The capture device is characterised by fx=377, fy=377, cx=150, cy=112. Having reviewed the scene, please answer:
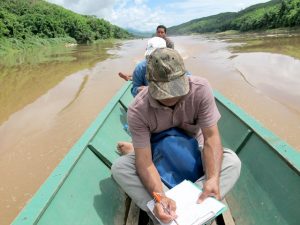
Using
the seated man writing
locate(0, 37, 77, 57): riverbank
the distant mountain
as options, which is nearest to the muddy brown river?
the seated man writing

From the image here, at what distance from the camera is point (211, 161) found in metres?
2.38

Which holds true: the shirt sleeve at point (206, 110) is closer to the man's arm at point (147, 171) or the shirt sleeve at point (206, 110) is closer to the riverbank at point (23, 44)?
the man's arm at point (147, 171)

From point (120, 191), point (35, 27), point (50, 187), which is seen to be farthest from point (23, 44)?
point (50, 187)

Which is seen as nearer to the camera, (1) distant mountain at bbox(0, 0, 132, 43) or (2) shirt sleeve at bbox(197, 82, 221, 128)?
(2) shirt sleeve at bbox(197, 82, 221, 128)

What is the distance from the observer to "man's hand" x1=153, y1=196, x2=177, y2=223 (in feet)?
6.99

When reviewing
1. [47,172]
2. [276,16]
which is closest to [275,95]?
[47,172]

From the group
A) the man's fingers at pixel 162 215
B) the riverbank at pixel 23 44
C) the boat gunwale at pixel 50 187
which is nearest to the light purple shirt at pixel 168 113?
the man's fingers at pixel 162 215

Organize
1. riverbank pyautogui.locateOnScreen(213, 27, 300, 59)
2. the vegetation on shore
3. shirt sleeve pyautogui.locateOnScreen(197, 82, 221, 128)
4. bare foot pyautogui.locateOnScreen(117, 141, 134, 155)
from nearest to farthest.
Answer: shirt sleeve pyautogui.locateOnScreen(197, 82, 221, 128)
bare foot pyautogui.locateOnScreen(117, 141, 134, 155)
riverbank pyautogui.locateOnScreen(213, 27, 300, 59)
the vegetation on shore

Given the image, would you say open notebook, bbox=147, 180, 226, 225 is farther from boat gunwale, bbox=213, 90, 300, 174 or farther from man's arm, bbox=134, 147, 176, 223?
boat gunwale, bbox=213, 90, 300, 174

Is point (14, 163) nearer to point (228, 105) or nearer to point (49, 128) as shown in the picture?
point (49, 128)

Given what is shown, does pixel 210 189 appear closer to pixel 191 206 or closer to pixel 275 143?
pixel 191 206

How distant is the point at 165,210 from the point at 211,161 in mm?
443

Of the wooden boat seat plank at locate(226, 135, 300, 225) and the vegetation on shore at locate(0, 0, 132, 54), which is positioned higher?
the wooden boat seat plank at locate(226, 135, 300, 225)

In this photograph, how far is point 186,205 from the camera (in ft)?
7.39
